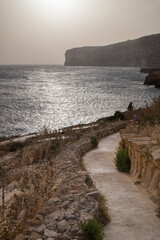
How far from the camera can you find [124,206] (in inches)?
267

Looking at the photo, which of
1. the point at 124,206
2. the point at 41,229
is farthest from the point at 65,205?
the point at 124,206

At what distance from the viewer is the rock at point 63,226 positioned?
5.07 metres

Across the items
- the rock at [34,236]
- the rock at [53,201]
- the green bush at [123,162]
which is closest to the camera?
the rock at [34,236]

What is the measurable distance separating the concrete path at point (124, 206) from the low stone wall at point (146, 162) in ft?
0.87

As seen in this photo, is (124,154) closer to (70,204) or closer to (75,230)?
(70,204)

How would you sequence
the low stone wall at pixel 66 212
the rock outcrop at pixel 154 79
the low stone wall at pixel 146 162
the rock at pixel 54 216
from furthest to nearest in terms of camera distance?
1. the rock outcrop at pixel 154 79
2. the low stone wall at pixel 146 162
3. the rock at pixel 54 216
4. the low stone wall at pixel 66 212

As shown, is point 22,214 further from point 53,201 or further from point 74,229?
point 74,229

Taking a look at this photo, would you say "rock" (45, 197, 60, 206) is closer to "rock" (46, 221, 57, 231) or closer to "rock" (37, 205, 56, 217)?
"rock" (37, 205, 56, 217)

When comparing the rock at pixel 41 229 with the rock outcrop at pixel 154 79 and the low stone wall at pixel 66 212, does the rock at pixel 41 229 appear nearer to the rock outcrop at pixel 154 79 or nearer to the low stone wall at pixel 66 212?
the low stone wall at pixel 66 212

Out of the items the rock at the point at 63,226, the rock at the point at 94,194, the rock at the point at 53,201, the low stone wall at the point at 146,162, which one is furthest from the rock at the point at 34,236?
the low stone wall at the point at 146,162

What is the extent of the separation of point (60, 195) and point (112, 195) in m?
1.67

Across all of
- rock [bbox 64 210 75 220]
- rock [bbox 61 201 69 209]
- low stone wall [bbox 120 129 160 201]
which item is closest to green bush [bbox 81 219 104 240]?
rock [bbox 64 210 75 220]

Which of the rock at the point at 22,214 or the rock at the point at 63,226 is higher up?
the rock at the point at 63,226

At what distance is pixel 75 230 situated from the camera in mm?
5055
